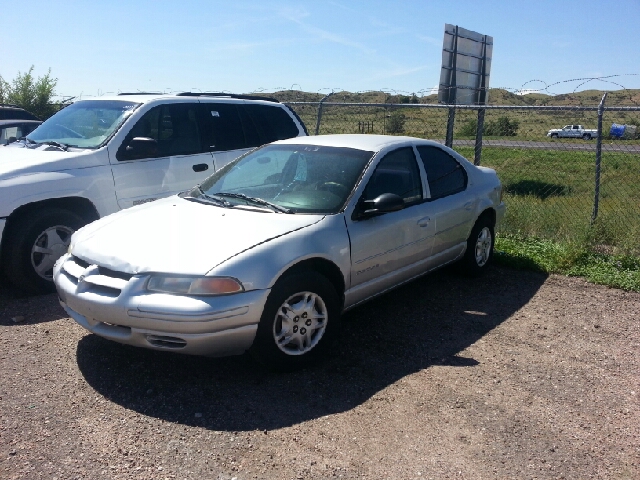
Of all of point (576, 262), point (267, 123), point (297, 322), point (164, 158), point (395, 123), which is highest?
point (395, 123)

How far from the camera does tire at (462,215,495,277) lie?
251 inches

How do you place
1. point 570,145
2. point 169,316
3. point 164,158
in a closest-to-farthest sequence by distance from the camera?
point 169,316 < point 164,158 < point 570,145

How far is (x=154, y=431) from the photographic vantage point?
349cm

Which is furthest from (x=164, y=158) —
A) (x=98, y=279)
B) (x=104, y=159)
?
(x=98, y=279)

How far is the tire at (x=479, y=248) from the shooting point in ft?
20.9

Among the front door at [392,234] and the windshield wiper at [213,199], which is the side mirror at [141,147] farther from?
the front door at [392,234]

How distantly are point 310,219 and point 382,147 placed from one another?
118 cm

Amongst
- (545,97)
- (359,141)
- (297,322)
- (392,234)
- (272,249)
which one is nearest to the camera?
(272,249)

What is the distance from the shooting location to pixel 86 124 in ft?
21.6

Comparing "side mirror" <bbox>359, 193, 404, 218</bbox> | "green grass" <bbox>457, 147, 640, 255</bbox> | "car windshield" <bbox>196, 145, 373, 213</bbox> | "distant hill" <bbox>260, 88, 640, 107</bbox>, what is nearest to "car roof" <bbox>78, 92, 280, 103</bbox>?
"distant hill" <bbox>260, 88, 640, 107</bbox>

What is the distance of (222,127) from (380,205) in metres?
3.28

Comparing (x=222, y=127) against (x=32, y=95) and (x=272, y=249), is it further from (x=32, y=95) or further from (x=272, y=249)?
(x=32, y=95)

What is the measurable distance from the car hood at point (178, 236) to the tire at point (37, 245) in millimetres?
1216

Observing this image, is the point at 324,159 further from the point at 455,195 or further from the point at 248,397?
the point at 248,397
